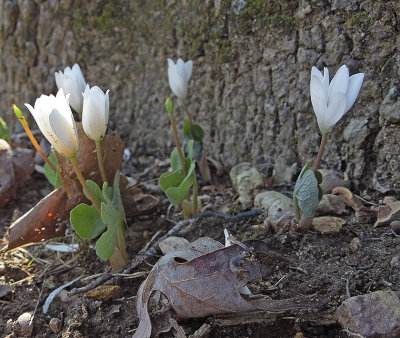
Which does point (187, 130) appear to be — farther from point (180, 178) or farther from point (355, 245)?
point (355, 245)

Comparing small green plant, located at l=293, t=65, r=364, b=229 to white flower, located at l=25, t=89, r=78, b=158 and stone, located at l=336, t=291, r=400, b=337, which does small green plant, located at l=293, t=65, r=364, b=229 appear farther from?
white flower, located at l=25, t=89, r=78, b=158

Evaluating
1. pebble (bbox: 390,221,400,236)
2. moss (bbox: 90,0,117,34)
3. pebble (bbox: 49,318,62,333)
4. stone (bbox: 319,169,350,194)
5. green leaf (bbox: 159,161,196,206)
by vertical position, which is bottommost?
pebble (bbox: 49,318,62,333)

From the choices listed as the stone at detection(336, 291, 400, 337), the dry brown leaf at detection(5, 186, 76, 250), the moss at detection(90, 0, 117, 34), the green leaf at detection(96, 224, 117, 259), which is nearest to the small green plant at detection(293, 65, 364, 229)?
the stone at detection(336, 291, 400, 337)

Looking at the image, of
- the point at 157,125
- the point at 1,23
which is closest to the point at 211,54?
the point at 157,125

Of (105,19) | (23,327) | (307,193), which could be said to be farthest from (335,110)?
(105,19)

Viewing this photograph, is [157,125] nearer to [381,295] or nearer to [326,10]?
[326,10]
